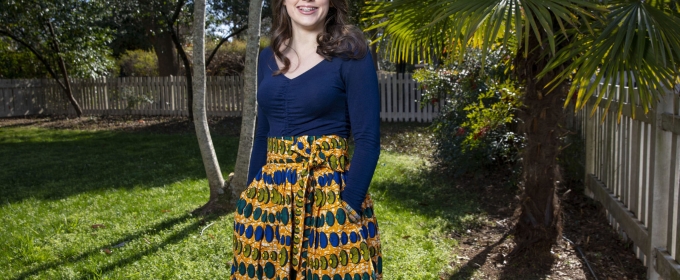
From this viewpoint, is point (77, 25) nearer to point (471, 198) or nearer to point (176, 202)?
point (176, 202)

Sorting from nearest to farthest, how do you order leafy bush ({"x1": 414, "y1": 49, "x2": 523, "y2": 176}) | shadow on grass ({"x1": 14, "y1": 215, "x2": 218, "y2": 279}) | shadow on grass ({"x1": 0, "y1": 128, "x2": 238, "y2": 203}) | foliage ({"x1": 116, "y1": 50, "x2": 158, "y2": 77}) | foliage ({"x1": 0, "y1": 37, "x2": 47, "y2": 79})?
shadow on grass ({"x1": 14, "y1": 215, "x2": 218, "y2": 279}), leafy bush ({"x1": 414, "y1": 49, "x2": 523, "y2": 176}), shadow on grass ({"x1": 0, "y1": 128, "x2": 238, "y2": 203}), foliage ({"x1": 0, "y1": 37, "x2": 47, "y2": 79}), foliage ({"x1": 116, "y1": 50, "x2": 158, "y2": 77})

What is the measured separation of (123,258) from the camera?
171 inches

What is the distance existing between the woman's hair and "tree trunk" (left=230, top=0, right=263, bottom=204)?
9.45 feet

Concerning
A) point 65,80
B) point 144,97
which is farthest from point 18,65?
point 144,97

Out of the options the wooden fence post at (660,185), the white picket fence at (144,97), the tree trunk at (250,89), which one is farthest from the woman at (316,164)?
the white picket fence at (144,97)

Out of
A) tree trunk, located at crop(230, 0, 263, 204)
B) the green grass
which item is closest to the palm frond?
the green grass

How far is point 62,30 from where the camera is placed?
1404 centimetres

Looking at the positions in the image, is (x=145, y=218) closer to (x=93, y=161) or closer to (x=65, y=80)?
(x=93, y=161)

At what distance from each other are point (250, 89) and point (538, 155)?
249 centimetres

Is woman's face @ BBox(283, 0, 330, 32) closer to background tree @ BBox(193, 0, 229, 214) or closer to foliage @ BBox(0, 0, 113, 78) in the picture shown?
background tree @ BBox(193, 0, 229, 214)

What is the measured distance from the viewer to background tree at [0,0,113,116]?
13289 millimetres

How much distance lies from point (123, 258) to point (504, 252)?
9.11ft

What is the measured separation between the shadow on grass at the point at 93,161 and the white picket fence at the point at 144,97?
12.1ft

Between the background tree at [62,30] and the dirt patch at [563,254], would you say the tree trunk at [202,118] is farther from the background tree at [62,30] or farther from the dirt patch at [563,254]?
the background tree at [62,30]
